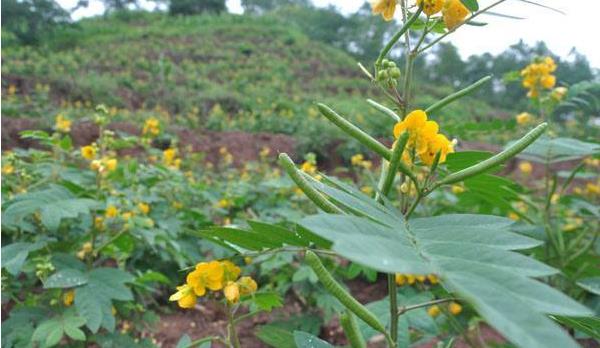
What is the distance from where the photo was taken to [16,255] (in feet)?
4.69

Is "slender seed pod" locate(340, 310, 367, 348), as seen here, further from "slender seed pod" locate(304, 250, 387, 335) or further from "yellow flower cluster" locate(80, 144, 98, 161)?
"yellow flower cluster" locate(80, 144, 98, 161)

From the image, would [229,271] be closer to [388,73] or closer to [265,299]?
[265,299]

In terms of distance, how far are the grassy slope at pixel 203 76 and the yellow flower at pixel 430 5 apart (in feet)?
19.1

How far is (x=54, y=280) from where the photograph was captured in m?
1.37

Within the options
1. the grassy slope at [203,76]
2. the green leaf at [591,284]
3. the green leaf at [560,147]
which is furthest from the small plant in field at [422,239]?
the grassy slope at [203,76]

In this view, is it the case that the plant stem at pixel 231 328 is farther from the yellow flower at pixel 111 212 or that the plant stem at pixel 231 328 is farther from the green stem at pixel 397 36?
the yellow flower at pixel 111 212

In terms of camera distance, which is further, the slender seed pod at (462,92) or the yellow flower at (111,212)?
the yellow flower at (111,212)

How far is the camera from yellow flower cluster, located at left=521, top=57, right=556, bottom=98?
1.84 metres

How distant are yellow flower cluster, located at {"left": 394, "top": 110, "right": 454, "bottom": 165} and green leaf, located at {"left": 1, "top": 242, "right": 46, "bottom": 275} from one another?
3.74 feet

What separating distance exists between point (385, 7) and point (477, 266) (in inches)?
21.7

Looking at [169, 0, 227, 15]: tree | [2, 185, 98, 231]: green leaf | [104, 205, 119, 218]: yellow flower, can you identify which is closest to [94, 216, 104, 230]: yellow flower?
[104, 205, 119, 218]: yellow flower

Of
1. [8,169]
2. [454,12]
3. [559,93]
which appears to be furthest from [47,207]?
[559,93]

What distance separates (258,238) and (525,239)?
0.24m

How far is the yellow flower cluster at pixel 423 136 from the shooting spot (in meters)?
0.59
